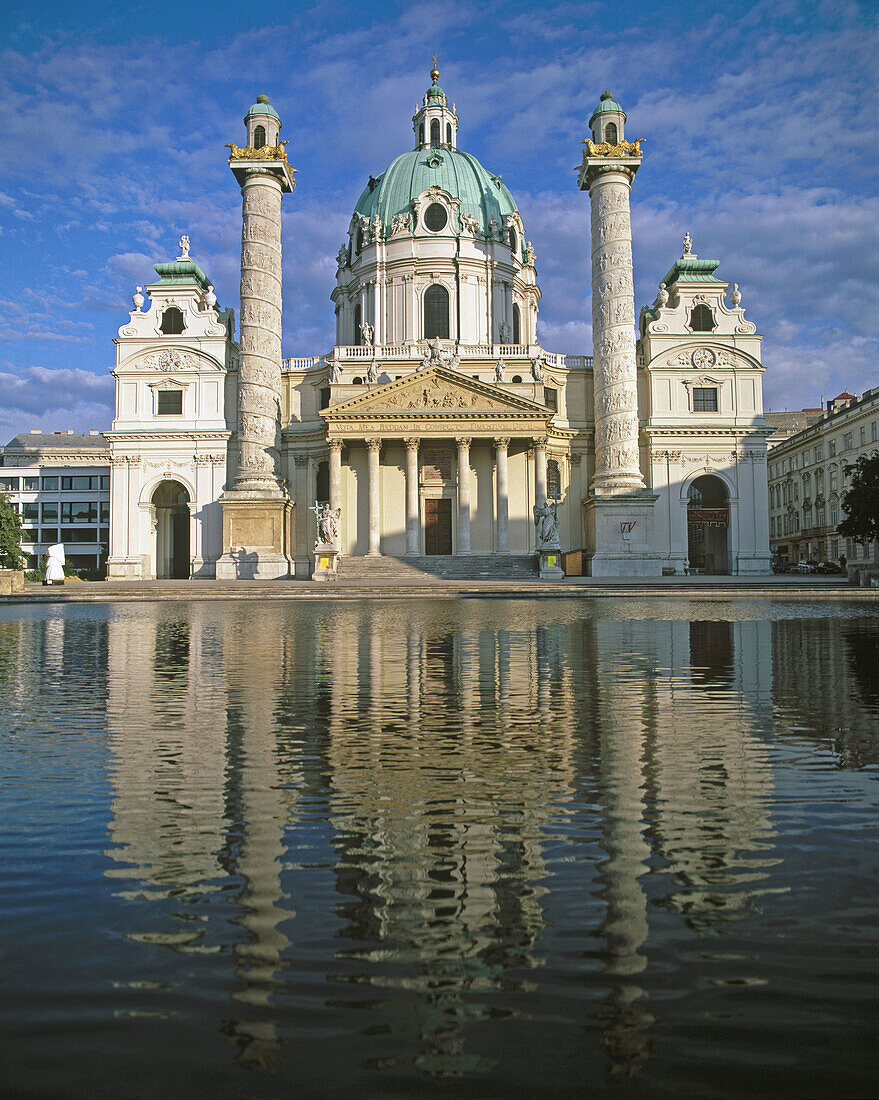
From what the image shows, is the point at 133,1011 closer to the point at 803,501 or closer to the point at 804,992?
the point at 804,992

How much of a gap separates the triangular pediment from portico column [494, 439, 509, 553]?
6.32 ft

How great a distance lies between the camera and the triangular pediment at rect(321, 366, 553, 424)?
145ft

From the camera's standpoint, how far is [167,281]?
171 ft

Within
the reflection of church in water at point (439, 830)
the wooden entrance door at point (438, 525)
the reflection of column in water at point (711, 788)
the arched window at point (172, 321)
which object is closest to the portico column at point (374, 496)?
the wooden entrance door at point (438, 525)

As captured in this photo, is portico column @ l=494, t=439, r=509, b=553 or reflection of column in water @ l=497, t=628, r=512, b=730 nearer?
reflection of column in water @ l=497, t=628, r=512, b=730

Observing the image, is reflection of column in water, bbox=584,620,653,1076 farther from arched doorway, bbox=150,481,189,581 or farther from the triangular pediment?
arched doorway, bbox=150,481,189,581

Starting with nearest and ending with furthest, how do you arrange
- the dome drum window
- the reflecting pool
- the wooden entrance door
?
the reflecting pool, the wooden entrance door, the dome drum window

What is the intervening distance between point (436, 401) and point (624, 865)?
140 ft

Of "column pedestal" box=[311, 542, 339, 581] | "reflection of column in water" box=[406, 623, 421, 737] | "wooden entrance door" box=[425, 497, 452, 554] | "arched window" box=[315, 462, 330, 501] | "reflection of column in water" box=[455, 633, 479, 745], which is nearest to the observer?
"reflection of column in water" box=[455, 633, 479, 745]

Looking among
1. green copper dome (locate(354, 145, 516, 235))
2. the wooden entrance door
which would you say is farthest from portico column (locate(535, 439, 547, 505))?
green copper dome (locate(354, 145, 516, 235))

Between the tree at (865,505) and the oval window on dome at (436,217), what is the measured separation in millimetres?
29457

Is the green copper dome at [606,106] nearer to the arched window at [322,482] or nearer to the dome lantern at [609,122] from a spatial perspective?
the dome lantern at [609,122]

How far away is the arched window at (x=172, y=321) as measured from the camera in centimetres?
5144

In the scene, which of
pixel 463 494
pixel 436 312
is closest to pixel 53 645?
pixel 463 494
